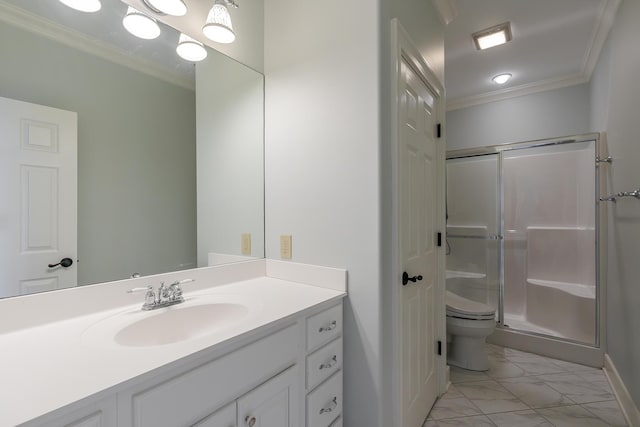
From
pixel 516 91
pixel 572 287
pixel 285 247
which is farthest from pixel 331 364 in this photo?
pixel 516 91

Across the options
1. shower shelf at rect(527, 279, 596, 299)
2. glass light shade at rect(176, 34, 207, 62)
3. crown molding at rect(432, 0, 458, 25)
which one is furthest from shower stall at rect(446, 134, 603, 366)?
glass light shade at rect(176, 34, 207, 62)

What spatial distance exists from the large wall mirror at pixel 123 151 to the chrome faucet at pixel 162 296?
0.11m

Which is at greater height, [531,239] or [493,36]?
[493,36]

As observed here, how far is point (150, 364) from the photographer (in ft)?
2.15

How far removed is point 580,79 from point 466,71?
43.0 inches

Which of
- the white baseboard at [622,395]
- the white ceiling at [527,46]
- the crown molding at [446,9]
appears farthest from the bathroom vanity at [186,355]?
the white ceiling at [527,46]

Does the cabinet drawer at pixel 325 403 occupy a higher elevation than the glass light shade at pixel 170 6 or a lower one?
lower

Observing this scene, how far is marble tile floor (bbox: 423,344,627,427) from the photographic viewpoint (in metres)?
1.68

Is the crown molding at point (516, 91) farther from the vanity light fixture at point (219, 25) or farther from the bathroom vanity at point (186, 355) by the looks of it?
the bathroom vanity at point (186, 355)

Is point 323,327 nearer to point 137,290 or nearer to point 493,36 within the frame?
point 137,290

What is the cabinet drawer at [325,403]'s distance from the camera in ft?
3.58

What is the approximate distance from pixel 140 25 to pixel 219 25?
0.32 m

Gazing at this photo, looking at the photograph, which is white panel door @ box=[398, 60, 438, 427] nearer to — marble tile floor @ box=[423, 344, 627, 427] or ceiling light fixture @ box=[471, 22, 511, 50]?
marble tile floor @ box=[423, 344, 627, 427]

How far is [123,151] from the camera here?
3.87ft
